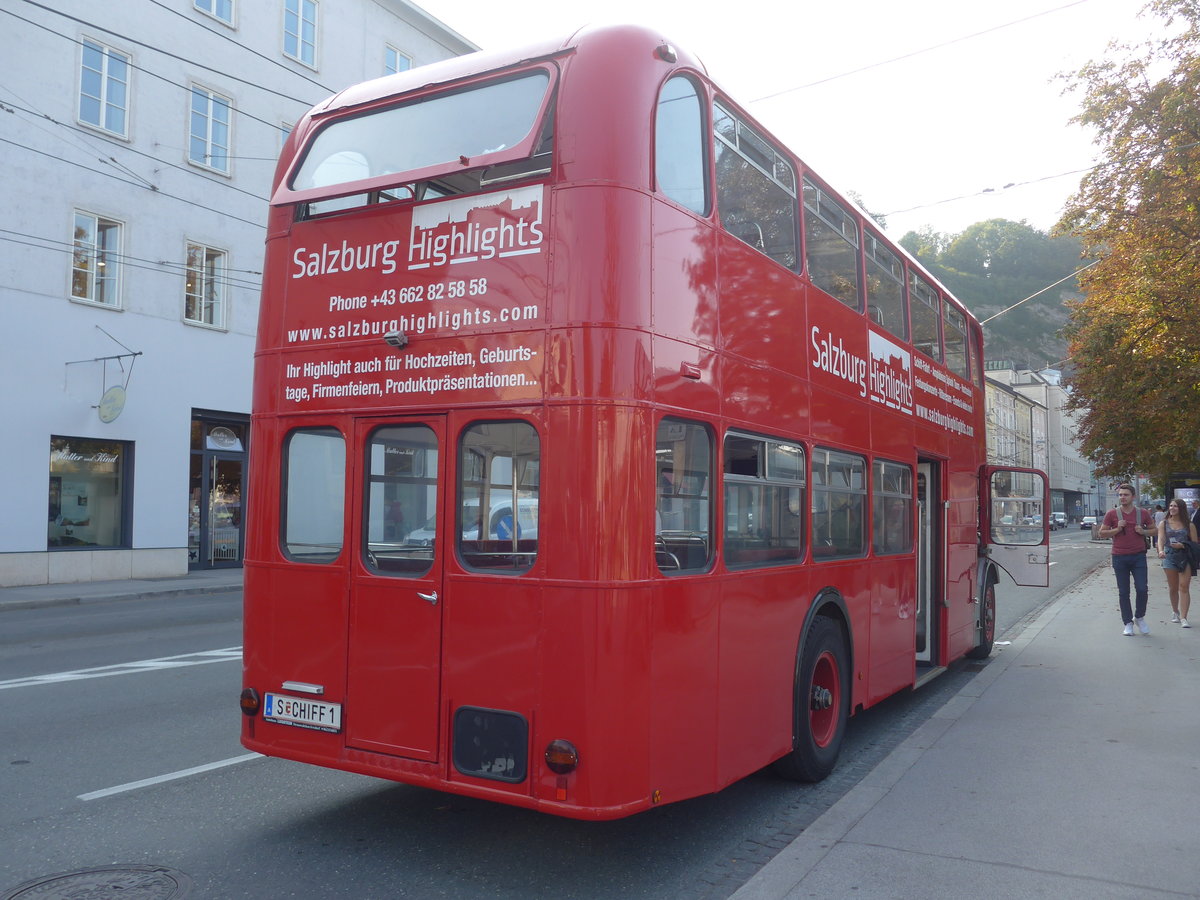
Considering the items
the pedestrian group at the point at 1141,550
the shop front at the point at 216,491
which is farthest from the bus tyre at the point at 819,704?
the shop front at the point at 216,491

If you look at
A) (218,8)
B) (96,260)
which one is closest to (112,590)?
(96,260)

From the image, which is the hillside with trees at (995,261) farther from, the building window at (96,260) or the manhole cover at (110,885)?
the manhole cover at (110,885)

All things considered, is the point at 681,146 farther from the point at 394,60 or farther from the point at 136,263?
the point at 394,60

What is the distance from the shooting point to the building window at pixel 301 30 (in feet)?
80.1

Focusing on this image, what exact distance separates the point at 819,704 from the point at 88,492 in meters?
18.0

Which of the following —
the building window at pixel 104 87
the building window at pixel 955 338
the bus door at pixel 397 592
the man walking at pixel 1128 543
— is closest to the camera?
the bus door at pixel 397 592

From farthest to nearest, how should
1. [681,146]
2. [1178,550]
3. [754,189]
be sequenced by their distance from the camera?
1. [1178,550]
2. [754,189]
3. [681,146]

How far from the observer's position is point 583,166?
4.62m

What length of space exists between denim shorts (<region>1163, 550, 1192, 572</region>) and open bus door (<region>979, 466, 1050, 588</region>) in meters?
2.96

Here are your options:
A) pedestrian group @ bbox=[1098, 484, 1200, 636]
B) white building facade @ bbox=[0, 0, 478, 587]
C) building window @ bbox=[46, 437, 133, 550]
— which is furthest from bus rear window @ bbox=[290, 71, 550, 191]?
building window @ bbox=[46, 437, 133, 550]

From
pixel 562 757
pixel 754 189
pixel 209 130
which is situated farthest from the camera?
pixel 209 130

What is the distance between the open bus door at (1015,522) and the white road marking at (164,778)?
322 inches

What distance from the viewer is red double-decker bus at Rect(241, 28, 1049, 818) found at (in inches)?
177

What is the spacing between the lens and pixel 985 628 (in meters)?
11.3
